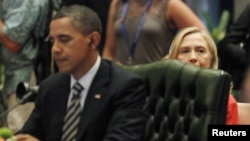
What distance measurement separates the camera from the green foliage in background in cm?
715

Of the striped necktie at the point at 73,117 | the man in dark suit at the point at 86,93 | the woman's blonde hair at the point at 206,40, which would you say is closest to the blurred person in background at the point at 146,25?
the woman's blonde hair at the point at 206,40

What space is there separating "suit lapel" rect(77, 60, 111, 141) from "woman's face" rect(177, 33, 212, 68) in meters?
0.67

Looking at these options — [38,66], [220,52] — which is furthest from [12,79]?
[220,52]

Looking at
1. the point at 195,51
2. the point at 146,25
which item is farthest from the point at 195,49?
the point at 146,25

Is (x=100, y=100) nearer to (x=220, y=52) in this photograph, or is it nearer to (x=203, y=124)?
(x=203, y=124)

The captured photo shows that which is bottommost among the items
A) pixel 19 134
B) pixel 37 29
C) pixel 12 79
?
pixel 19 134

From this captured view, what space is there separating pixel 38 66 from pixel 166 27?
1187 mm

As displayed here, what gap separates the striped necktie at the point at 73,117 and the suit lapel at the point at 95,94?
4cm

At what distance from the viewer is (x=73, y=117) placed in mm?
3600

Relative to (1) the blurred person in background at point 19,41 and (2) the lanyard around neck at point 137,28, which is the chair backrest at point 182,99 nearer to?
(2) the lanyard around neck at point 137,28

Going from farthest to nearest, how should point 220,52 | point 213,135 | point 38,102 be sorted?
point 220,52 → point 38,102 → point 213,135

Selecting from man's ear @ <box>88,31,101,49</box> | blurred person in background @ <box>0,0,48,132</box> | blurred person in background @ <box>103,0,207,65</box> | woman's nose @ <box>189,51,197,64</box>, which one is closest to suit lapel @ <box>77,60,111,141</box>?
man's ear @ <box>88,31,101,49</box>

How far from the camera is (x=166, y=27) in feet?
16.1

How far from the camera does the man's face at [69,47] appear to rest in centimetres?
362
